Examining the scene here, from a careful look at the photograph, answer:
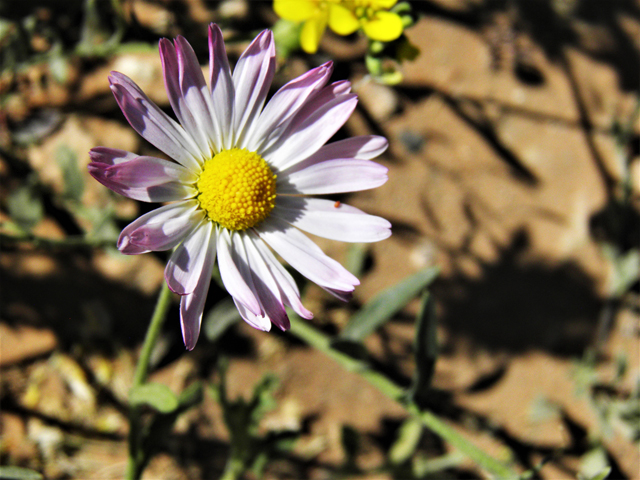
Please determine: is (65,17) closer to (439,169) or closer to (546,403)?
(439,169)

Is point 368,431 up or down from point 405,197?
down

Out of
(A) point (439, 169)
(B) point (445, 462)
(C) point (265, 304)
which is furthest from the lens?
(A) point (439, 169)

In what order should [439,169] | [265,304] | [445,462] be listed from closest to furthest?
[265,304] < [445,462] < [439,169]

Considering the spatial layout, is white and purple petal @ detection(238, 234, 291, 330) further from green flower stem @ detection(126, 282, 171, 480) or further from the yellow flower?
the yellow flower

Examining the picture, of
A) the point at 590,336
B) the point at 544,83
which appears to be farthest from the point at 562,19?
the point at 590,336

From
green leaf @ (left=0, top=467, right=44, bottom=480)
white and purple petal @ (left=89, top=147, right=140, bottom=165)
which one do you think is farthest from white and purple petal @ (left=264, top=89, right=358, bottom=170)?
green leaf @ (left=0, top=467, right=44, bottom=480)

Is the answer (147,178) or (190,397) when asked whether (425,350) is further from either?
(147,178)

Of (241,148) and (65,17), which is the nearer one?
(241,148)
